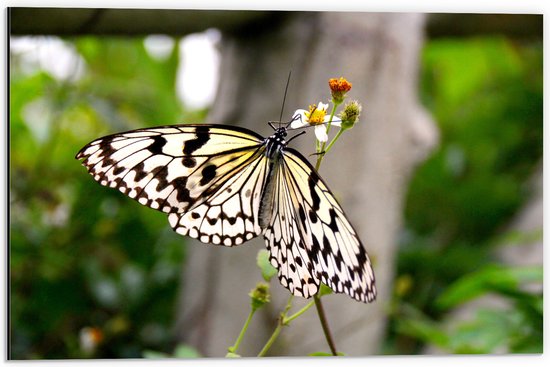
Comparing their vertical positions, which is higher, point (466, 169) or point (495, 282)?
point (466, 169)

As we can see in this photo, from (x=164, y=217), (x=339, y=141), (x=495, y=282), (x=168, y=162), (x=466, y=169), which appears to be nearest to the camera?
(x=168, y=162)

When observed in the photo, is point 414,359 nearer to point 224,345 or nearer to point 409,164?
point 224,345

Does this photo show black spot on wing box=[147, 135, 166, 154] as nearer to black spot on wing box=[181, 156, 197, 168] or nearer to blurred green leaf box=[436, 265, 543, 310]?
black spot on wing box=[181, 156, 197, 168]

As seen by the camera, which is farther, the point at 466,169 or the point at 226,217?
the point at 466,169

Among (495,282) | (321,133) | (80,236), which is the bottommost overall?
(80,236)

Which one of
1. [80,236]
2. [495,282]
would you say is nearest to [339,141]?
[495,282]

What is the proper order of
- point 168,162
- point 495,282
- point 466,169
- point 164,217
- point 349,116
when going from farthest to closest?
point 466,169 → point 164,217 → point 495,282 → point 168,162 → point 349,116

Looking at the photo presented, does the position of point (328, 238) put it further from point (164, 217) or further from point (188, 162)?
point (164, 217)

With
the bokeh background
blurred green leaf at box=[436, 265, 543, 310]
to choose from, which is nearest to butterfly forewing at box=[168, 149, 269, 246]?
the bokeh background

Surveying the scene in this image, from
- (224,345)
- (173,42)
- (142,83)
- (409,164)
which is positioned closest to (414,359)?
(224,345)

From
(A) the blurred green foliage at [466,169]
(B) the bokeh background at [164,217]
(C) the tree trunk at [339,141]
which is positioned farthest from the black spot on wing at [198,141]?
(A) the blurred green foliage at [466,169]
